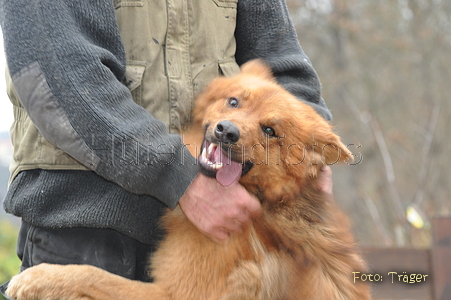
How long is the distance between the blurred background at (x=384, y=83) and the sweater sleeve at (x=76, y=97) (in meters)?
8.84

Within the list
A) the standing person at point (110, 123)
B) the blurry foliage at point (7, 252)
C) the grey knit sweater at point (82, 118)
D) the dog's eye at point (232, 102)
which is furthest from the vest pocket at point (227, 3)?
the blurry foliage at point (7, 252)

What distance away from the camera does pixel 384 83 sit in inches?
467

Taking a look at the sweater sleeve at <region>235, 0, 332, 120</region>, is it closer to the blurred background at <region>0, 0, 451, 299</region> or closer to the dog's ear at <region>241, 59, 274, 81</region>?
the dog's ear at <region>241, 59, 274, 81</region>

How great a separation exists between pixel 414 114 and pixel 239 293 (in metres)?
10.5

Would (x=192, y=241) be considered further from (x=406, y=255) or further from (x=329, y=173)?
(x=406, y=255)

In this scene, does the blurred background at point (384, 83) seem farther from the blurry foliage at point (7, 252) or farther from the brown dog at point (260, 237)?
the brown dog at point (260, 237)

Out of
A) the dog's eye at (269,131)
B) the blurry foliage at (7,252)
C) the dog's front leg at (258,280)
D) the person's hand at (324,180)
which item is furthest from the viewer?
the blurry foliage at (7,252)

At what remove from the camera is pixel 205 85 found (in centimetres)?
221

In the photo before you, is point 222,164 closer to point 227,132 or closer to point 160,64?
point 227,132

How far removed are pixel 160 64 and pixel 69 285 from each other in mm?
1035

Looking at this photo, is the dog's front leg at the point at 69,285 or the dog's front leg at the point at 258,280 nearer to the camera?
the dog's front leg at the point at 69,285

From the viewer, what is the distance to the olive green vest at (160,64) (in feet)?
6.34

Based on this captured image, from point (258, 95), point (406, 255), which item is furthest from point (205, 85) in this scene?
point (406, 255)

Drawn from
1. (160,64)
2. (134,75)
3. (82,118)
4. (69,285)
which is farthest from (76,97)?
(69,285)
